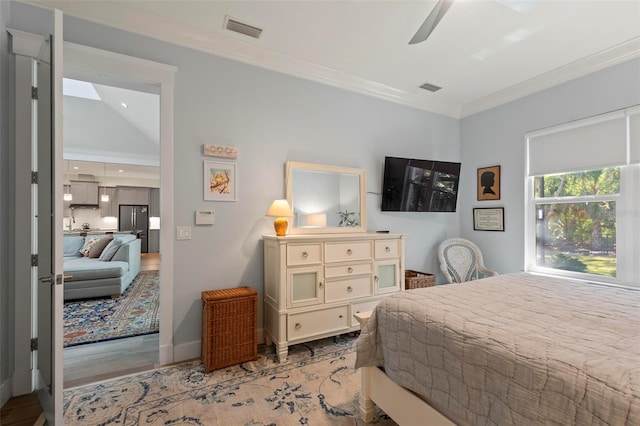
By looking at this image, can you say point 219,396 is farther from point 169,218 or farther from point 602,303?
point 602,303

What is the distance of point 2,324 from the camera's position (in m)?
1.97

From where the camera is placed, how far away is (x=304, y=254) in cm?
265

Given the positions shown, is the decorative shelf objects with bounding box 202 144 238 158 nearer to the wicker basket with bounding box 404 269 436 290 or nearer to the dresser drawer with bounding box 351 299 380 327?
the dresser drawer with bounding box 351 299 380 327

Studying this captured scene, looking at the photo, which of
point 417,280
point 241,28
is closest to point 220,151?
point 241,28

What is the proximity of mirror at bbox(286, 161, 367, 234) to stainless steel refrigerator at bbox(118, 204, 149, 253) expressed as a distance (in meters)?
9.11

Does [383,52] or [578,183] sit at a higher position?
[383,52]

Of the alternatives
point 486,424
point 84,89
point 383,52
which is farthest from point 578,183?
point 84,89

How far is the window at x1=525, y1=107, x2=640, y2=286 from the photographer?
275 centimetres

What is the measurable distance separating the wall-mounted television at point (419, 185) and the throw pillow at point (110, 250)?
4.52m

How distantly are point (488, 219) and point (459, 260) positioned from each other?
0.67 m

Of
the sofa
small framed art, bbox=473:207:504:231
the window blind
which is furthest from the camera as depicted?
the sofa

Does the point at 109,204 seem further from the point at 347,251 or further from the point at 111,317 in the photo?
the point at 347,251

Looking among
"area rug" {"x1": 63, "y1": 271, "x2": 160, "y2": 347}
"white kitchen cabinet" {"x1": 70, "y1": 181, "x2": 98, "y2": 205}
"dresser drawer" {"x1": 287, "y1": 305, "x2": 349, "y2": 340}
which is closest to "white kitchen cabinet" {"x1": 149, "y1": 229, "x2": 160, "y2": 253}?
"white kitchen cabinet" {"x1": 70, "y1": 181, "x2": 98, "y2": 205}

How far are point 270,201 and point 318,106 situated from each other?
120cm
